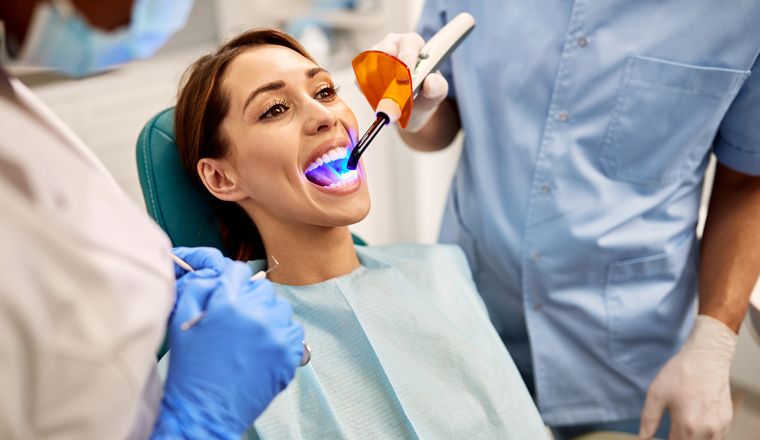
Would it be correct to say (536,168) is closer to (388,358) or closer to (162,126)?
(388,358)

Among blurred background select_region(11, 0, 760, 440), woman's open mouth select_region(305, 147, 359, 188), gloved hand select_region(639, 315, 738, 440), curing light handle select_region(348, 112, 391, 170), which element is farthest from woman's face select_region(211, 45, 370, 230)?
blurred background select_region(11, 0, 760, 440)

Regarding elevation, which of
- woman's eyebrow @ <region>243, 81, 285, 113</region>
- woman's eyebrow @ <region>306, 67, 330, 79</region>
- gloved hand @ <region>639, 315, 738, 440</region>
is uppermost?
woman's eyebrow @ <region>306, 67, 330, 79</region>

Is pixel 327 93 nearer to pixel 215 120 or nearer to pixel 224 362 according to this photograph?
pixel 215 120

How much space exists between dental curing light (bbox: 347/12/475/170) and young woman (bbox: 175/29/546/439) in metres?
0.10

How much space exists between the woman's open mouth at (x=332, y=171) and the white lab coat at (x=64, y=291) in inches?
23.7

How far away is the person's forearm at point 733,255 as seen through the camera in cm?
119

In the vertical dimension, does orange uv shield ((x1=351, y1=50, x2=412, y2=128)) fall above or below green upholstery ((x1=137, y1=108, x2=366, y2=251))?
above

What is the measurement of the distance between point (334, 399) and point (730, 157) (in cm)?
98

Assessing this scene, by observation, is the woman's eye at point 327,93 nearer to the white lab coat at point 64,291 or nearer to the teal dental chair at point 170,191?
the teal dental chair at point 170,191

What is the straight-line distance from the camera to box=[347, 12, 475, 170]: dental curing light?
3.23 feet

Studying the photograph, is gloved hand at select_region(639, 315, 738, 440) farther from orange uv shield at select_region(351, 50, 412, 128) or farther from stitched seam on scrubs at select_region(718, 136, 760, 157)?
orange uv shield at select_region(351, 50, 412, 128)

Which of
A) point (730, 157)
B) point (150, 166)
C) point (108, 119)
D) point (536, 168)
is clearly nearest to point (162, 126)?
point (150, 166)

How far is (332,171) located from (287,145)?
0.10 metres

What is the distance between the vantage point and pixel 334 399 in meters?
1.01
